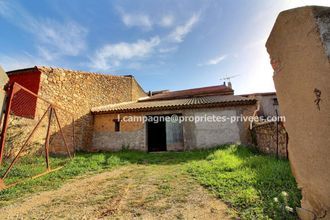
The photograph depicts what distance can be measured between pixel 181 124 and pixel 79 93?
229 inches

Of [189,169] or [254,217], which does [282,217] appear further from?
[189,169]

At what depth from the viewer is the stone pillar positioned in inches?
67.8

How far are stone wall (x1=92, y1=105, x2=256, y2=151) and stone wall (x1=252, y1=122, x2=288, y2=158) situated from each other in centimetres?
107

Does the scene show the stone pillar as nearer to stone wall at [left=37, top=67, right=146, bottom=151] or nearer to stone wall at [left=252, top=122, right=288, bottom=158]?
stone wall at [left=252, top=122, right=288, bottom=158]

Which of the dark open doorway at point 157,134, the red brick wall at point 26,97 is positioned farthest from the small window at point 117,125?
the red brick wall at point 26,97

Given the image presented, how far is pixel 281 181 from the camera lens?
155 inches

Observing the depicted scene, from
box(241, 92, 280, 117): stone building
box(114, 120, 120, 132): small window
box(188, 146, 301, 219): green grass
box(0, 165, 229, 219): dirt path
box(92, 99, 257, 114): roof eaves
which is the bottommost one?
box(0, 165, 229, 219): dirt path

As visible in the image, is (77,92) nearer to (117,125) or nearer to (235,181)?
(117,125)

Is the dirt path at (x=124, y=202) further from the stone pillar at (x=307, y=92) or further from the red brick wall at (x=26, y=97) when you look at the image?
the red brick wall at (x=26, y=97)

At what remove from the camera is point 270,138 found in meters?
7.17

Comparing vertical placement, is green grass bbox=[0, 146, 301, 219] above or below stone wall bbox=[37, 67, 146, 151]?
below

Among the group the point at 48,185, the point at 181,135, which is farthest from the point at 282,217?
the point at 181,135

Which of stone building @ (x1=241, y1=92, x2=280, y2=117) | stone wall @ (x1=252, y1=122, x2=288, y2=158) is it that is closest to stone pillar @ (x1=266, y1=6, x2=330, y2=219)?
stone wall @ (x1=252, y1=122, x2=288, y2=158)

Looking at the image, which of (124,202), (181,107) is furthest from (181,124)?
(124,202)
